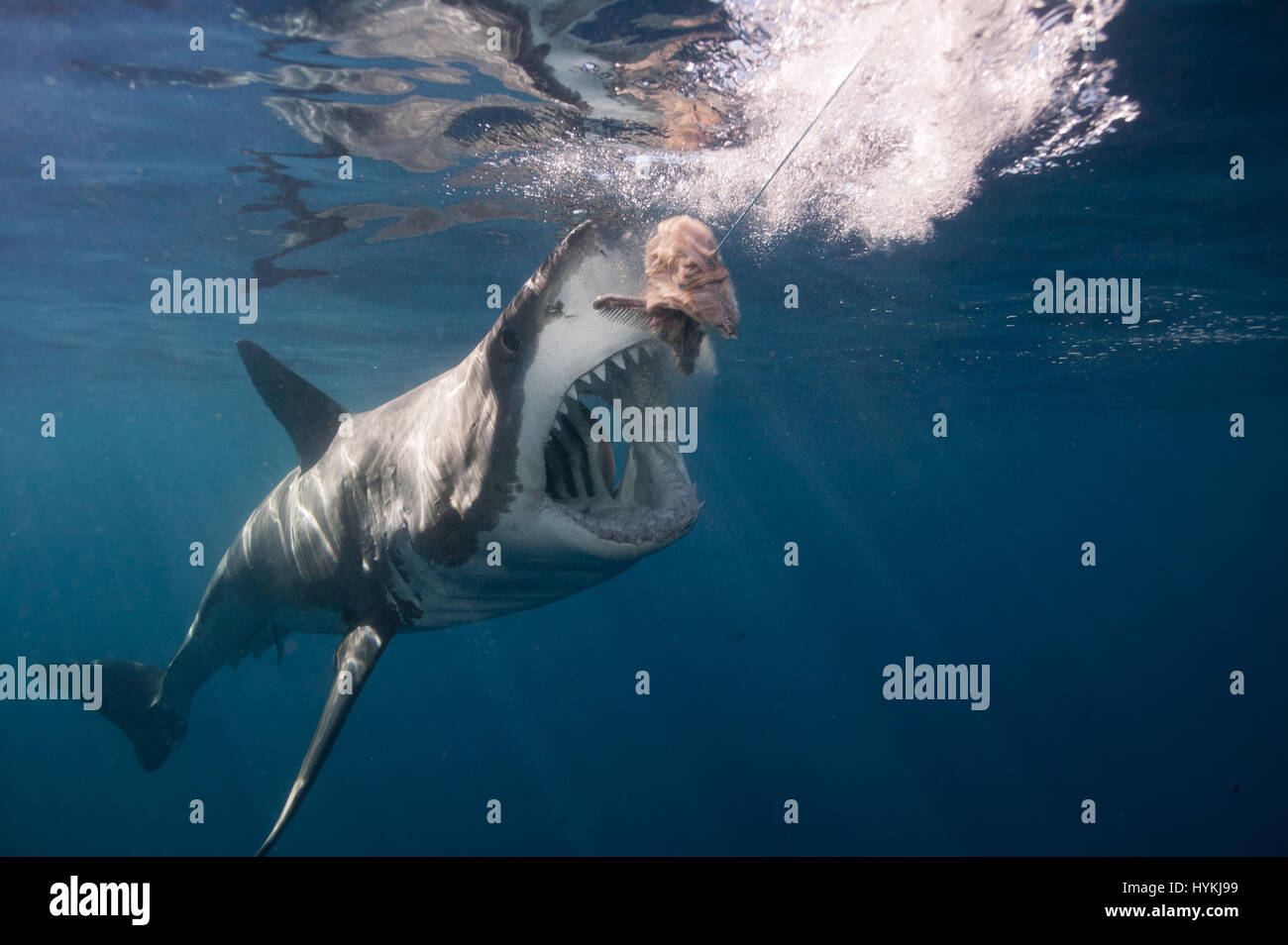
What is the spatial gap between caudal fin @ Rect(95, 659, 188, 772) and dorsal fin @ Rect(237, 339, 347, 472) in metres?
7.08

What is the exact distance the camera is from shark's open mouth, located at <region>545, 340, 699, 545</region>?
386 centimetres

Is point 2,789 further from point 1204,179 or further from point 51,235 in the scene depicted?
point 1204,179

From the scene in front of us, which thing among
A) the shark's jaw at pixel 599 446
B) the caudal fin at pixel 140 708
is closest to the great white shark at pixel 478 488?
the shark's jaw at pixel 599 446

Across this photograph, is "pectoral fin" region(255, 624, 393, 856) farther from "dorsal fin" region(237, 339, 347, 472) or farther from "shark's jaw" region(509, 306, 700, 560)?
"shark's jaw" region(509, 306, 700, 560)

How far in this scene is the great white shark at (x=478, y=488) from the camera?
3477 mm

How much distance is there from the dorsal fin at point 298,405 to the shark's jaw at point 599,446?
2660 millimetres

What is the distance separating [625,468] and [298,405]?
3.36 m

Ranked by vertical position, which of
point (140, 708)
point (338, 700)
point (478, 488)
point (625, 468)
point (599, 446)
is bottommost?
point (140, 708)

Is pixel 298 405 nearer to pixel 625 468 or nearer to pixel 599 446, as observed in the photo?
pixel 599 446

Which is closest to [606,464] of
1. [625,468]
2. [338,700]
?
[625,468]

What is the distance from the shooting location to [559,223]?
14219 mm

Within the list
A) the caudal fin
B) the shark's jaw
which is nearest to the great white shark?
the shark's jaw

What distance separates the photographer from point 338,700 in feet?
16.9

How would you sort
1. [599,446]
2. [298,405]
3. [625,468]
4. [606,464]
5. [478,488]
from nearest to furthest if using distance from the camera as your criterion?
[478,488] → [625,468] → [599,446] → [606,464] → [298,405]
